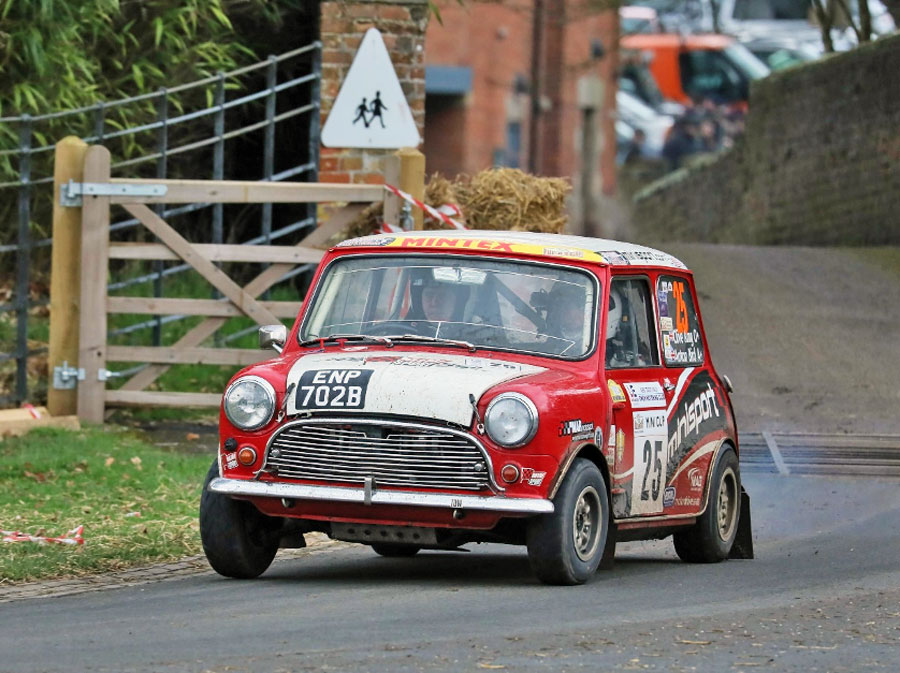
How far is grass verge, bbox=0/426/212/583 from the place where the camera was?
9.17 meters

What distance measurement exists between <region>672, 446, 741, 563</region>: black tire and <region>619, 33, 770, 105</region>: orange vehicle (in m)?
34.8

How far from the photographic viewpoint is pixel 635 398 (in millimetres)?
9109

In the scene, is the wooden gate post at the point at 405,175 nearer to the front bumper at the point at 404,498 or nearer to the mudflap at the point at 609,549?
the mudflap at the point at 609,549

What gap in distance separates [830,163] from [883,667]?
63.3 ft

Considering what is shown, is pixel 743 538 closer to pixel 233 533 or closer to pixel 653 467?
pixel 653 467

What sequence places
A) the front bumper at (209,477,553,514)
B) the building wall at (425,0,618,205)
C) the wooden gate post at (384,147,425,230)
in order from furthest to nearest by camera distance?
the building wall at (425,0,618,205) → the wooden gate post at (384,147,425,230) → the front bumper at (209,477,553,514)

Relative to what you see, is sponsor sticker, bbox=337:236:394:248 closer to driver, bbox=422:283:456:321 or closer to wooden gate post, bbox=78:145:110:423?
driver, bbox=422:283:456:321

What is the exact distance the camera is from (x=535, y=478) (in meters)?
8.17

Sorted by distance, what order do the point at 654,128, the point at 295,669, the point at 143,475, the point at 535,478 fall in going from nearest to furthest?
the point at 295,669 < the point at 535,478 < the point at 143,475 < the point at 654,128

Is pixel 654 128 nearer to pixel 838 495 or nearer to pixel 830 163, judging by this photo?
pixel 830 163

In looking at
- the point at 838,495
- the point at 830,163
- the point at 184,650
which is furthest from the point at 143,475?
the point at 830,163

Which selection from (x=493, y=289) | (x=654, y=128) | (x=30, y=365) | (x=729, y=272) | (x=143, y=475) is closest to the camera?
(x=493, y=289)

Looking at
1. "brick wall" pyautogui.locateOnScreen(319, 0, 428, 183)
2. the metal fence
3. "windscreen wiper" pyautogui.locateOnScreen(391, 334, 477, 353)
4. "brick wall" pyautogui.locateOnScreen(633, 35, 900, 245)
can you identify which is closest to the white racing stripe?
"windscreen wiper" pyautogui.locateOnScreen(391, 334, 477, 353)

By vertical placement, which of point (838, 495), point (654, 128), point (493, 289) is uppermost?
point (654, 128)
